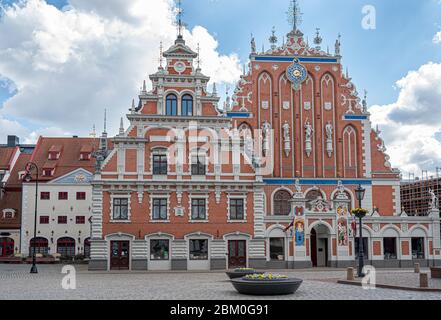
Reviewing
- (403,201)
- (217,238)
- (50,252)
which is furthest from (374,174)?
(50,252)

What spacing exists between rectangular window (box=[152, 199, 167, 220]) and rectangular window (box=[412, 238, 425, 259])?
19.9 meters

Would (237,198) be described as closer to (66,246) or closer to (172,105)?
(172,105)

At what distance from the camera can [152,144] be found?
1700 inches

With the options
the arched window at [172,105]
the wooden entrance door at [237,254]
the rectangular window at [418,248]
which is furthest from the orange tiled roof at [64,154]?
the rectangular window at [418,248]

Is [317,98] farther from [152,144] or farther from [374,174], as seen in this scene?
[152,144]

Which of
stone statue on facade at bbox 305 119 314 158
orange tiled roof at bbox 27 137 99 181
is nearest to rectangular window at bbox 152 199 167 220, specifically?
stone statue on facade at bbox 305 119 314 158

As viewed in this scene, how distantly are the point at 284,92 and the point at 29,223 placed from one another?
102 feet

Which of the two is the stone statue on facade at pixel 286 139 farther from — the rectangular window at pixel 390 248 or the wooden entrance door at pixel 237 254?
the rectangular window at pixel 390 248

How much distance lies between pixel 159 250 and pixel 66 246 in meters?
24.3

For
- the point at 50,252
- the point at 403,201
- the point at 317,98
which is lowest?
the point at 50,252

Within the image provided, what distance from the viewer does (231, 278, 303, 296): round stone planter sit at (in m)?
21.8

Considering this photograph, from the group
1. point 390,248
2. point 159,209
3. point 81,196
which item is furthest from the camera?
point 81,196

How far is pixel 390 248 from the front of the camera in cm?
4641

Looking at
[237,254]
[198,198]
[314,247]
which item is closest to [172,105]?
[198,198]
